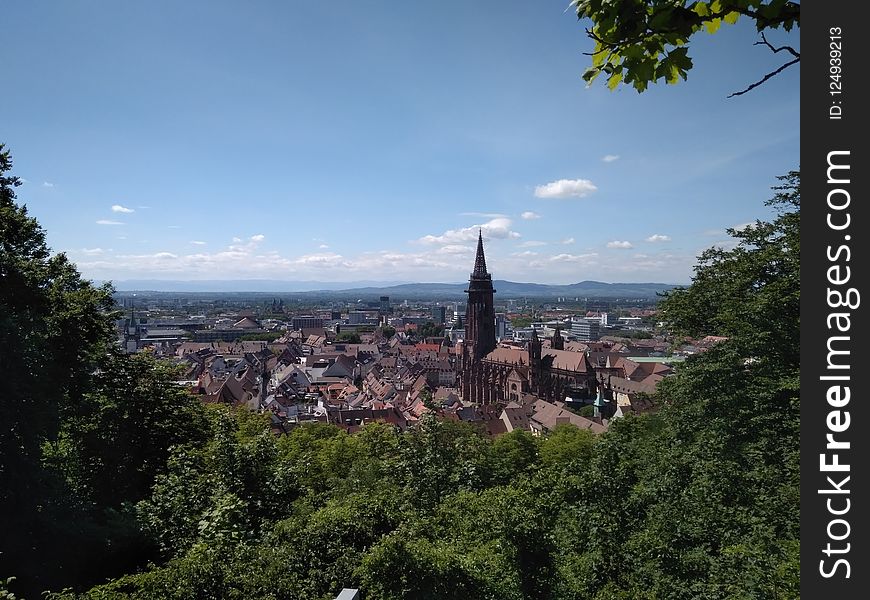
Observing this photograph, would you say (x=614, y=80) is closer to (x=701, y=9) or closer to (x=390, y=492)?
(x=701, y=9)

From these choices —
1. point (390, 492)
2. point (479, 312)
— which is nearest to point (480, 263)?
point (479, 312)

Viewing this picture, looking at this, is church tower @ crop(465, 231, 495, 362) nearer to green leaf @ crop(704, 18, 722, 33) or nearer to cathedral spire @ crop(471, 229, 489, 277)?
cathedral spire @ crop(471, 229, 489, 277)

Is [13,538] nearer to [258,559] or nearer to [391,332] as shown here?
[258,559]

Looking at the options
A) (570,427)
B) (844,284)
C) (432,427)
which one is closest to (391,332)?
(570,427)

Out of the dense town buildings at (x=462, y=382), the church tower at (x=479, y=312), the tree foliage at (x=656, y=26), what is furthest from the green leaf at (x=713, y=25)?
the church tower at (x=479, y=312)

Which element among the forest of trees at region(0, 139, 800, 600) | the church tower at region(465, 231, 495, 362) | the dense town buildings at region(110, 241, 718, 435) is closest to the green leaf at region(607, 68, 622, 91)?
the forest of trees at region(0, 139, 800, 600)

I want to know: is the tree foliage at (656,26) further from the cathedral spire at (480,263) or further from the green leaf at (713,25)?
the cathedral spire at (480,263)
